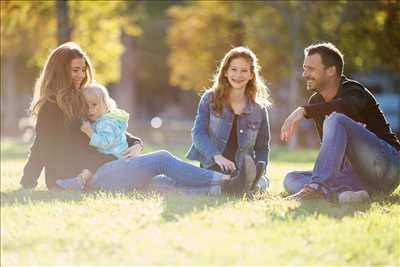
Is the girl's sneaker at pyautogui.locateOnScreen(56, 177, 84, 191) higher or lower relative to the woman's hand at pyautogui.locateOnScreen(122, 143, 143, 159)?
lower

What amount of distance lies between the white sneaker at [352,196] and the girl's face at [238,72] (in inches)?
70.8

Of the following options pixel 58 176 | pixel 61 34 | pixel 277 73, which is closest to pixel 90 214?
pixel 58 176

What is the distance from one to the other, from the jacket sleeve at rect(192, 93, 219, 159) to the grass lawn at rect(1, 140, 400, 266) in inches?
30.8

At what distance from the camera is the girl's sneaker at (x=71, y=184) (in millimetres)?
7602

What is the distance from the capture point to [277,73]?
33.4 metres

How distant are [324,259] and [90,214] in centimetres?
212

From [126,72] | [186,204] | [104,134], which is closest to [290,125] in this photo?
[186,204]

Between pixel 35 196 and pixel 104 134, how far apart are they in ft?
3.56

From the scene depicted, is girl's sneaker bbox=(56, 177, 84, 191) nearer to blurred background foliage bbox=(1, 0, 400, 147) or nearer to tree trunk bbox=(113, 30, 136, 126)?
blurred background foliage bbox=(1, 0, 400, 147)

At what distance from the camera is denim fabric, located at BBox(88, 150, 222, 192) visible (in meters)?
7.65

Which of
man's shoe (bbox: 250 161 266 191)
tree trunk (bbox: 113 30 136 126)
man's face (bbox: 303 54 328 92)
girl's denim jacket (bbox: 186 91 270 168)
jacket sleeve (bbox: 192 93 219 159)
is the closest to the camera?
man's shoe (bbox: 250 161 266 191)

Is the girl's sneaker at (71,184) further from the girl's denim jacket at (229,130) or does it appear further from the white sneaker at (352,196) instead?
the white sneaker at (352,196)

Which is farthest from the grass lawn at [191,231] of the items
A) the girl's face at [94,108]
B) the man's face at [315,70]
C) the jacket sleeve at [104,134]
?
the man's face at [315,70]

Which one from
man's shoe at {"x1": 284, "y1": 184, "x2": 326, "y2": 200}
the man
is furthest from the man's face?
man's shoe at {"x1": 284, "y1": 184, "x2": 326, "y2": 200}
